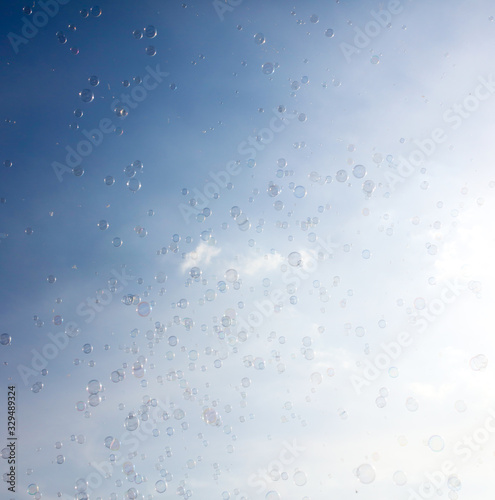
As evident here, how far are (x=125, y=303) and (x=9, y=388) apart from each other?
5170mm

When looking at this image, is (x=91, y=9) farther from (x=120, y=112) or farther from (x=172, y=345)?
(x=172, y=345)

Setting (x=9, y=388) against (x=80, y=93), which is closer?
(x=80, y=93)

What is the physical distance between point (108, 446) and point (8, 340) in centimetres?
502

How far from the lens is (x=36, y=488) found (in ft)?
55.7

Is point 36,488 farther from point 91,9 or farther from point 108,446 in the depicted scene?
point 91,9

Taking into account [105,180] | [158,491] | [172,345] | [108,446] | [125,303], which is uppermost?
[105,180]

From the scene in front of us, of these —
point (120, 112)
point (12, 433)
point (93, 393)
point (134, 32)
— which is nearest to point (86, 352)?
point (93, 393)

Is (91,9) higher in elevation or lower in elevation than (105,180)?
higher

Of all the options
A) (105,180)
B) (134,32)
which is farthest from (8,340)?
(134,32)

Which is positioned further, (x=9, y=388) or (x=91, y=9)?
(x=9, y=388)

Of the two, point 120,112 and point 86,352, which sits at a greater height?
point 120,112

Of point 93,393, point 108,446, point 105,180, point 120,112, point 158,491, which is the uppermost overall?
point 120,112

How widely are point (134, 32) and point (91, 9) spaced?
1460 mm

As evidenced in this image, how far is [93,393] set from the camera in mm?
17328
